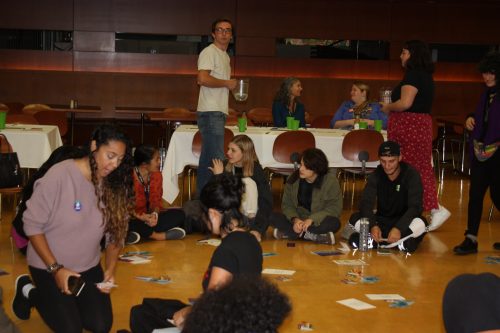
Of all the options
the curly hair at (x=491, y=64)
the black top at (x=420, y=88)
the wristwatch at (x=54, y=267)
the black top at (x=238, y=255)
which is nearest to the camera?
the black top at (x=238, y=255)

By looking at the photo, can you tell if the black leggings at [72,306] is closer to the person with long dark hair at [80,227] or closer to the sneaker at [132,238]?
the person with long dark hair at [80,227]

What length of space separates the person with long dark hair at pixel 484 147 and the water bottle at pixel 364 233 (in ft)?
2.43

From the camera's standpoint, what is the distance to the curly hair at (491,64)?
6.18 metres

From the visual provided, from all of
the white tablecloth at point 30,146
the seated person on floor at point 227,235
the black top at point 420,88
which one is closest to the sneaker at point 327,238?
the black top at point 420,88

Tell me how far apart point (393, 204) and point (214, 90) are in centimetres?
196

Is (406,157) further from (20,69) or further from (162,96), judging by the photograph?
(20,69)

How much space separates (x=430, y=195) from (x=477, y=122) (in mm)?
1035

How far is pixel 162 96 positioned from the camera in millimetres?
13570

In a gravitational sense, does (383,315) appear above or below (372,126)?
below

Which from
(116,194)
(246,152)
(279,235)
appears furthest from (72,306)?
(279,235)

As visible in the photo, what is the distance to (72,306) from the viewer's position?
3.93 metres

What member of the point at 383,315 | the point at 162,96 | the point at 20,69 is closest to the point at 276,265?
the point at 383,315

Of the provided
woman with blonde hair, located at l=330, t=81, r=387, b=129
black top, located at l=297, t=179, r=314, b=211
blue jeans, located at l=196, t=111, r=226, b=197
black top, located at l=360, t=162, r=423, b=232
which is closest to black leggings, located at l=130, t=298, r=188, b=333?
black top, located at l=360, t=162, r=423, b=232

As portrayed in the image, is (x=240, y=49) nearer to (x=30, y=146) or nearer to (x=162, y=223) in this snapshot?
A: (x=30, y=146)
